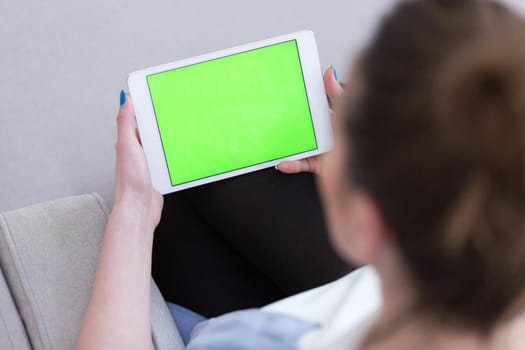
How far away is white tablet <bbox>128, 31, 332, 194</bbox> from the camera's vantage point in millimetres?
924

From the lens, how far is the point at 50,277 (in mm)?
815

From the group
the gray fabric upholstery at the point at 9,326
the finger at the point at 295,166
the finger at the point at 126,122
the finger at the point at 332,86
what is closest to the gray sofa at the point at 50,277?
the gray fabric upholstery at the point at 9,326

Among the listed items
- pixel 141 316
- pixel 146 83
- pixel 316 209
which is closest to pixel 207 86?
pixel 146 83

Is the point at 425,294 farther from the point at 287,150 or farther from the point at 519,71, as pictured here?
the point at 287,150

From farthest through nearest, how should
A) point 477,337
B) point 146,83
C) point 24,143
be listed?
point 24,143
point 146,83
point 477,337

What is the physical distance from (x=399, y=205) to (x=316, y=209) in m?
0.52

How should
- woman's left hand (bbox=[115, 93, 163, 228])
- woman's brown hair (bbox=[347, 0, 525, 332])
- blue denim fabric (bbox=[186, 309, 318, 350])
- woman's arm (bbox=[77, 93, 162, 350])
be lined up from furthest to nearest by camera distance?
woman's left hand (bbox=[115, 93, 163, 228])
woman's arm (bbox=[77, 93, 162, 350])
blue denim fabric (bbox=[186, 309, 318, 350])
woman's brown hair (bbox=[347, 0, 525, 332])

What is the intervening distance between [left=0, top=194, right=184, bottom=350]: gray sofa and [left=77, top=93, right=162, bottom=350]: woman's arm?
4 centimetres

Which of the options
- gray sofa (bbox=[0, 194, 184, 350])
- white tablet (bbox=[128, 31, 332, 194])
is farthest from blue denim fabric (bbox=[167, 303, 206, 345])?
white tablet (bbox=[128, 31, 332, 194])

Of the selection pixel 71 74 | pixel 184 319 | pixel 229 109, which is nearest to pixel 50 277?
pixel 184 319

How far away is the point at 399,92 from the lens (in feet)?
1.35

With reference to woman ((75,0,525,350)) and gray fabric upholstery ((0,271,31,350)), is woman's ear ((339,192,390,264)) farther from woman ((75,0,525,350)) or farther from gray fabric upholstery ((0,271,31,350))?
gray fabric upholstery ((0,271,31,350))

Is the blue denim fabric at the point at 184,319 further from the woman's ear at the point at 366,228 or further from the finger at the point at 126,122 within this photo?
the woman's ear at the point at 366,228

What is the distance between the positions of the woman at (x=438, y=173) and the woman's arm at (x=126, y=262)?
36 centimetres
